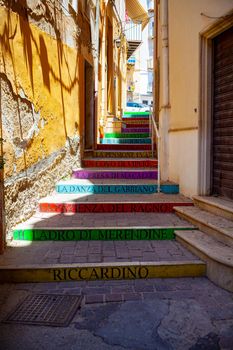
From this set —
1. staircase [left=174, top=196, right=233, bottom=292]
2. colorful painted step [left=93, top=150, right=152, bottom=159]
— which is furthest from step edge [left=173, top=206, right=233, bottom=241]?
colorful painted step [left=93, top=150, right=152, bottom=159]

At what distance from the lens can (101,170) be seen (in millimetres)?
7039

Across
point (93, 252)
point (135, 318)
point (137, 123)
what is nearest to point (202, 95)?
point (93, 252)

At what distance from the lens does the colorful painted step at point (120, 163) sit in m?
7.54

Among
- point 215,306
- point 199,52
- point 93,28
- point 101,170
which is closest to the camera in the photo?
point 215,306

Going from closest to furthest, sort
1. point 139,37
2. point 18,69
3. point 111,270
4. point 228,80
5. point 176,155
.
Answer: point 111,270, point 18,69, point 228,80, point 176,155, point 139,37

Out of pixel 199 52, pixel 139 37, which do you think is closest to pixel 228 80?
pixel 199 52

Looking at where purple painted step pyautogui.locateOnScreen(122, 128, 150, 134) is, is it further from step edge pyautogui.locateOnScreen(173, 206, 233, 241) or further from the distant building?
the distant building

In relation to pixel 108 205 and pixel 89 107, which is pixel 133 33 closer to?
pixel 89 107

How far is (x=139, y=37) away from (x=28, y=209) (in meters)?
14.7

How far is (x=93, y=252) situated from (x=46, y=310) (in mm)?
1114

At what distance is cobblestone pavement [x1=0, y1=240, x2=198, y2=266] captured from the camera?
385cm

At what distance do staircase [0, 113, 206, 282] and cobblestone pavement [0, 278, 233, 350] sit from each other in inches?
4.7

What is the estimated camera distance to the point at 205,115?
536 cm

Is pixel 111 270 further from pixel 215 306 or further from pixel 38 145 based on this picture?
pixel 38 145
